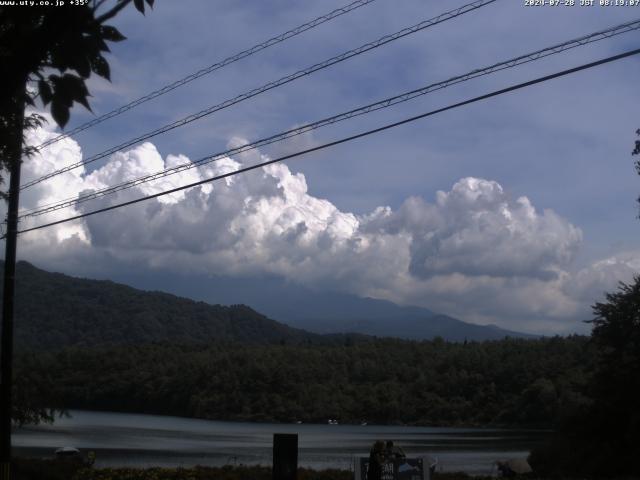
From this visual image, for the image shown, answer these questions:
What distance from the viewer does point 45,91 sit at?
18.5 feet

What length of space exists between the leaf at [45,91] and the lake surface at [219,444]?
3547 centimetres

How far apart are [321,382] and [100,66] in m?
133

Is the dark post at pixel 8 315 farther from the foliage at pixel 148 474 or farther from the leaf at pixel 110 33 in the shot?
the leaf at pixel 110 33

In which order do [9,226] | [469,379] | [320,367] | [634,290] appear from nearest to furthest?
[9,226], [634,290], [469,379], [320,367]

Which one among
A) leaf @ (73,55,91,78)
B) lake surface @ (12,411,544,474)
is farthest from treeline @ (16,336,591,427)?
leaf @ (73,55,91,78)

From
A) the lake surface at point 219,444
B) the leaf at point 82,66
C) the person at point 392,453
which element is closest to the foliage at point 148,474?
the person at point 392,453

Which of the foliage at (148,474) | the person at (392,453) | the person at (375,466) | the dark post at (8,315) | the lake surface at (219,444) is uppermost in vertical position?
the dark post at (8,315)

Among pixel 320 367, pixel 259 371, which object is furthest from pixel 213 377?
pixel 320 367

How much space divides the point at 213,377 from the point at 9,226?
11348cm

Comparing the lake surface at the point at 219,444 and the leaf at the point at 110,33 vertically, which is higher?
the leaf at the point at 110,33

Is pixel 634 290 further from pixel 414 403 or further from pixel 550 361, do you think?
pixel 414 403

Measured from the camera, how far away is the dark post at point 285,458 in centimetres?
1388

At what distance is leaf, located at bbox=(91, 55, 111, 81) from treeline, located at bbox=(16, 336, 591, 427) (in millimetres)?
107644

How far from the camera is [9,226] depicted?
21.3m
